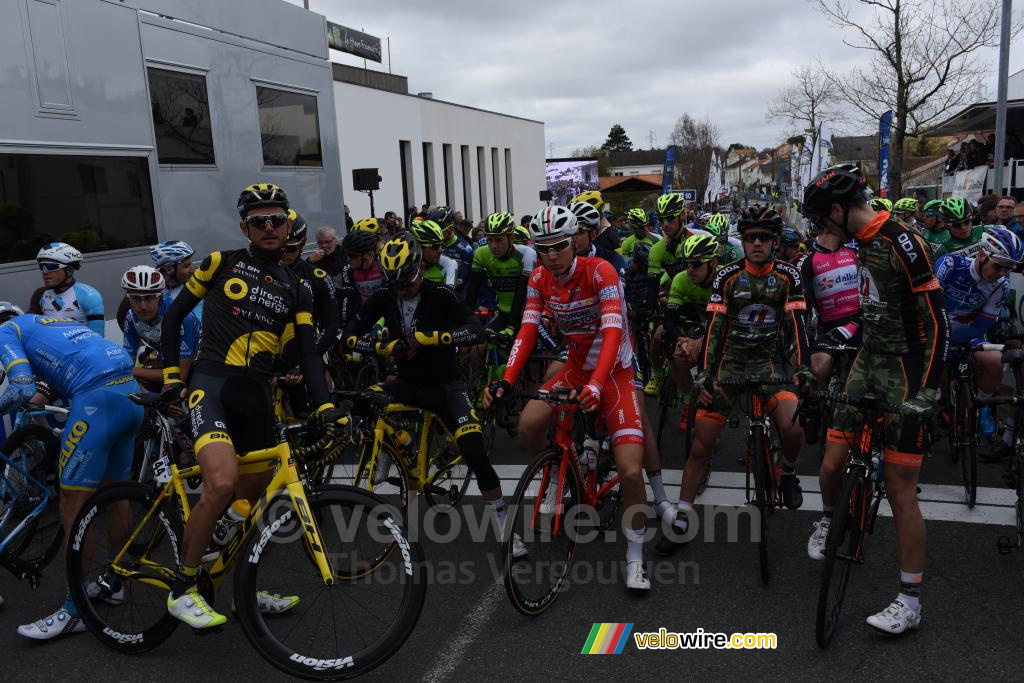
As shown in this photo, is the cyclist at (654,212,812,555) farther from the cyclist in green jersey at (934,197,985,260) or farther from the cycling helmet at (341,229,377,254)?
the cyclist in green jersey at (934,197,985,260)

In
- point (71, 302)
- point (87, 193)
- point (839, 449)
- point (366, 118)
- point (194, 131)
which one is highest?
point (366, 118)

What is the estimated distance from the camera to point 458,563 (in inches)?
200

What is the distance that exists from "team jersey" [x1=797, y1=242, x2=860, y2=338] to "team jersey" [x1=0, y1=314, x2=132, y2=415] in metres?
5.02

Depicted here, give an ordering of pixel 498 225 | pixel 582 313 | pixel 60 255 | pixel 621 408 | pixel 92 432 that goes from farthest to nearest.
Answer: pixel 498 225, pixel 60 255, pixel 582 313, pixel 621 408, pixel 92 432

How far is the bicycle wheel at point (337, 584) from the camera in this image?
11.5 feet

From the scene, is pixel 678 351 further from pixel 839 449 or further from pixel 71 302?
pixel 71 302

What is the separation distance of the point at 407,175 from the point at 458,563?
109 ft

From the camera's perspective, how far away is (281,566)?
3875mm

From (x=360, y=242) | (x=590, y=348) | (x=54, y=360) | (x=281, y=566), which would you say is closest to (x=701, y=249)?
(x=590, y=348)

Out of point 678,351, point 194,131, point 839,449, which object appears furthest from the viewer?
point 194,131

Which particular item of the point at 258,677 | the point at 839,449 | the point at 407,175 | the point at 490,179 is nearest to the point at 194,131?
the point at 258,677

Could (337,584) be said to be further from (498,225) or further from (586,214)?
(498,225)

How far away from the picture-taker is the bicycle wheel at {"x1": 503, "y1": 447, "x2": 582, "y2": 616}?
4.26 m

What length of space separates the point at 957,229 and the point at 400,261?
7886 mm
